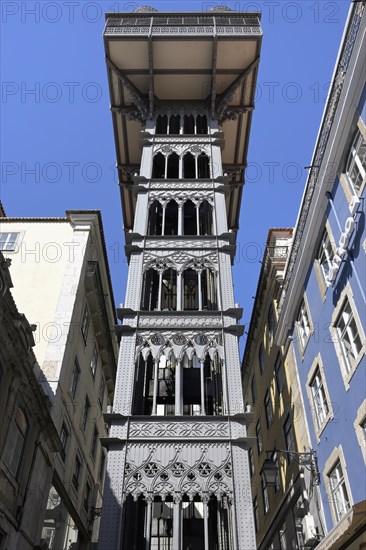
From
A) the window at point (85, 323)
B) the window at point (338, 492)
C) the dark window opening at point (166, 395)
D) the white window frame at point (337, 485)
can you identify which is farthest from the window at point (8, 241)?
the window at point (338, 492)

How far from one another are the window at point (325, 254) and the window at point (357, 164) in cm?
301

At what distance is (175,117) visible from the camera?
34219 millimetres

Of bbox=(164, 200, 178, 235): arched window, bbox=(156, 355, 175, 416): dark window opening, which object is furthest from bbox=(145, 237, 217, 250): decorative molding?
bbox=(156, 355, 175, 416): dark window opening

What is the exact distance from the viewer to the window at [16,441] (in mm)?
15932

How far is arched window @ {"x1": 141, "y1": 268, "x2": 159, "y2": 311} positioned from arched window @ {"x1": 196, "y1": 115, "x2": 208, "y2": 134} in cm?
1322

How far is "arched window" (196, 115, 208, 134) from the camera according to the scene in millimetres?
32906

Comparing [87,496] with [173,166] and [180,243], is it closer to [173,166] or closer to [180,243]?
[180,243]

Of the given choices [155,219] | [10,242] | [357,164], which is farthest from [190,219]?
[357,164]

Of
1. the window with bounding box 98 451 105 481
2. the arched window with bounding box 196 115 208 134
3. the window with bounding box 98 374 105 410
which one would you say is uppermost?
the arched window with bounding box 196 115 208 134

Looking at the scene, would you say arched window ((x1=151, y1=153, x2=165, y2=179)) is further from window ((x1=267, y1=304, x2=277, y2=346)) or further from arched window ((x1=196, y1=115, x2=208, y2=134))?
window ((x1=267, y1=304, x2=277, y2=346))

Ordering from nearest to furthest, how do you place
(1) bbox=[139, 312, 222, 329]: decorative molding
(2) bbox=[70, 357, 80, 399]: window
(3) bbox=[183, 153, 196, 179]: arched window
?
(1) bbox=[139, 312, 222, 329]: decorative molding, (2) bbox=[70, 357, 80, 399]: window, (3) bbox=[183, 153, 196, 179]: arched window

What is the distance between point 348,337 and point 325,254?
4.08 metres

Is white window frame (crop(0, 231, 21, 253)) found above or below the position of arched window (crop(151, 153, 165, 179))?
below

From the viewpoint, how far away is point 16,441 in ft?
54.5
